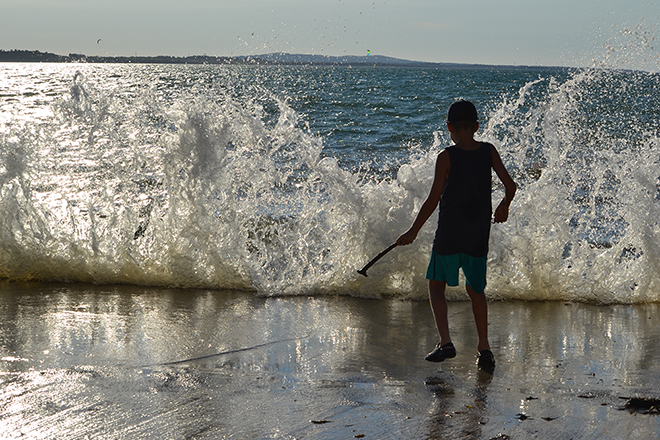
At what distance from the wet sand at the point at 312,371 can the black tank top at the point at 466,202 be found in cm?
72

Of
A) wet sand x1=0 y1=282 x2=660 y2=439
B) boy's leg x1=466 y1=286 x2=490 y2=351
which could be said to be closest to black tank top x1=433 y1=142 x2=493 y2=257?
boy's leg x1=466 y1=286 x2=490 y2=351

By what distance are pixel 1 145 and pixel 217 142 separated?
222 centimetres

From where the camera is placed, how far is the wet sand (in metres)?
2.84

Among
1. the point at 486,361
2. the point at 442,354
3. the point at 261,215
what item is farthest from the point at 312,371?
the point at 261,215

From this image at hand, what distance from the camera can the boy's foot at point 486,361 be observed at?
11.8 ft

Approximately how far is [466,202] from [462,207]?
0.04 meters

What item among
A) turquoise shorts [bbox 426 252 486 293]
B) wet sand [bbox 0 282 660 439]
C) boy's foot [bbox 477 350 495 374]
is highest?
turquoise shorts [bbox 426 252 486 293]

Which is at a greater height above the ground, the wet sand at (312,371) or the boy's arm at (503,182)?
the boy's arm at (503,182)

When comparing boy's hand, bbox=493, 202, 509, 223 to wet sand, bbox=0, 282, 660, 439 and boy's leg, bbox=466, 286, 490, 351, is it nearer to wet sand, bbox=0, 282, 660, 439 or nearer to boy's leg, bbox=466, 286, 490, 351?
boy's leg, bbox=466, 286, 490, 351

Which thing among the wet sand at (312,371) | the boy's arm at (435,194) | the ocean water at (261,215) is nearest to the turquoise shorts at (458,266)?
the boy's arm at (435,194)

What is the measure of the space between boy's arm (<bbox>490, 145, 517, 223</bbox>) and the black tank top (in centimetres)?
4

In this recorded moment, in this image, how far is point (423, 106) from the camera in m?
29.7

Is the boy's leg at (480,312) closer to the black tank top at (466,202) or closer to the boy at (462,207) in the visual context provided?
the boy at (462,207)

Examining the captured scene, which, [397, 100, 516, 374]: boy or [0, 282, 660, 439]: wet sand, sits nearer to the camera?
[0, 282, 660, 439]: wet sand
